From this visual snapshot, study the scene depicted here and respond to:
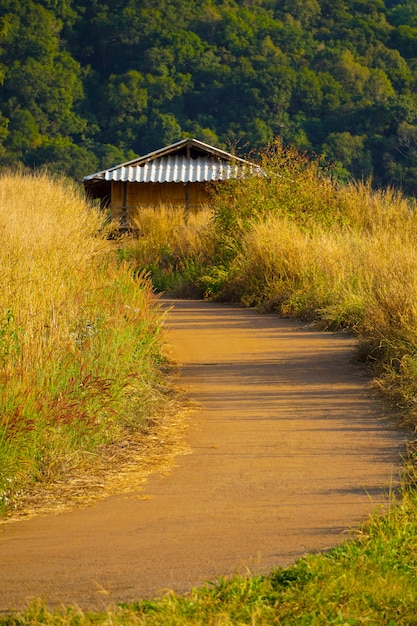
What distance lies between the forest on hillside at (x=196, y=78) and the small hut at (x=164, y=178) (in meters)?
18.9

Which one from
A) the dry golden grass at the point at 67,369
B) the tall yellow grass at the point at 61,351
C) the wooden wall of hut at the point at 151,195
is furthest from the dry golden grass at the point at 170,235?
the dry golden grass at the point at 67,369

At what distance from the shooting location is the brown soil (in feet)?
16.8

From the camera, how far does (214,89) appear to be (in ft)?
208

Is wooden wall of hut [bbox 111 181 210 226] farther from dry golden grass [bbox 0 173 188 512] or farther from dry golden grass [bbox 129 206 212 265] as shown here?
dry golden grass [bbox 0 173 188 512]

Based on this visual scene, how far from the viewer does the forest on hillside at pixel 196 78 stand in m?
58.2

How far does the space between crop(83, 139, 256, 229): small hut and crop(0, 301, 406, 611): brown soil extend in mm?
24232

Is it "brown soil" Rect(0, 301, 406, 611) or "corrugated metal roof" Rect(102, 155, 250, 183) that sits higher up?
"corrugated metal roof" Rect(102, 155, 250, 183)

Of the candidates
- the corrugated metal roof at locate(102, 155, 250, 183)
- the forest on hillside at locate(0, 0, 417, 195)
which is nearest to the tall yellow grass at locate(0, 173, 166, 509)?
the corrugated metal roof at locate(102, 155, 250, 183)

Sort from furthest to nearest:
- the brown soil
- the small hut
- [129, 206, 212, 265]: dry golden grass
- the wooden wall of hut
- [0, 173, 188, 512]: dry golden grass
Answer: the wooden wall of hut → the small hut → [129, 206, 212, 265]: dry golden grass → [0, 173, 188, 512]: dry golden grass → the brown soil

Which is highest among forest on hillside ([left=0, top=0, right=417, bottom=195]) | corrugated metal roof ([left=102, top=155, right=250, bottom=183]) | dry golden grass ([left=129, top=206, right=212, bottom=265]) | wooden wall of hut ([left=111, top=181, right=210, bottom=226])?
forest on hillside ([left=0, top=0, right=417, bottom=195])

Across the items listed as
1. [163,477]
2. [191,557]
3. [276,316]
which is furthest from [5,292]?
[276,316]

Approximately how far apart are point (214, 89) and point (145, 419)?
5652cm

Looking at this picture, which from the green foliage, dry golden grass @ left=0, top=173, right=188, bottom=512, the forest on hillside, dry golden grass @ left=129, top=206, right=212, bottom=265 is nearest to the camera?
the green foliage

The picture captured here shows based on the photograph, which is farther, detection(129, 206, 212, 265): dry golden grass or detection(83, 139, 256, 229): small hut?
detection(83, 139, 256, 229): small hut
